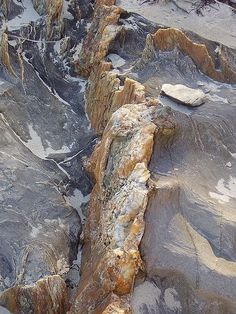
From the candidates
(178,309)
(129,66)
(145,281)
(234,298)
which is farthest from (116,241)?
(129,66)

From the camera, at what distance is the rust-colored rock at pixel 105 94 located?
11.1 m

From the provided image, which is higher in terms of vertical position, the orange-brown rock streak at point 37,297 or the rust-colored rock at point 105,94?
the rust-colored rock at point 105,94

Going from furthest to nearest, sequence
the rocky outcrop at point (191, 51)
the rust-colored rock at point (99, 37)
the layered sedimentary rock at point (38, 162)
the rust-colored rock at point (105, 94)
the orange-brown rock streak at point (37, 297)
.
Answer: the rust-colored rock at point (99, 37)
the rocky outcrop at point (191, 51)
the rust-colored rock at point (105, 94)
the layered sedimentary rock at point (38, 162)
the orange-brown rock streak at point (37, 297)

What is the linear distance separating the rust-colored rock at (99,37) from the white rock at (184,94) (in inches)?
136

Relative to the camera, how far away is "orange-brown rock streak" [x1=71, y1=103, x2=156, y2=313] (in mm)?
7406

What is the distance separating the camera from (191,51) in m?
12.1

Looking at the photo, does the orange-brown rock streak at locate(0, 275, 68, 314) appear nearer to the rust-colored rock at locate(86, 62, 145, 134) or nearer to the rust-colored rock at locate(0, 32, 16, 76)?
the rust-colored rock at locate(86, 62, 145, 134)

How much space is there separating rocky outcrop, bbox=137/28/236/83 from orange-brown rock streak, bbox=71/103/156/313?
2800mm

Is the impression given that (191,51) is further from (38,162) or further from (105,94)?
(38,162)

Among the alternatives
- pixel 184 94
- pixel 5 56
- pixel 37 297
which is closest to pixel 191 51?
pixel 184 94

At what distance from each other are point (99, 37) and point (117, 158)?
568cm

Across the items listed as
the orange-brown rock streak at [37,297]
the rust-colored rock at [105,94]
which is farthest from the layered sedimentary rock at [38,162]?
the rust-colored rock at [105,94]

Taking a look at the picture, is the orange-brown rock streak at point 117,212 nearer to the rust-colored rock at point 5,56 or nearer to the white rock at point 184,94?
the white rock at point 184,94

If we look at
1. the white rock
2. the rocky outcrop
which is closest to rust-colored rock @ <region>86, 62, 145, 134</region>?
the white rock
